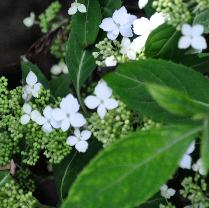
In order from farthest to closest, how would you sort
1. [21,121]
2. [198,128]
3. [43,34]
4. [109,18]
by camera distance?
[43,34]
[109,18]
[21,121]
[198,128]

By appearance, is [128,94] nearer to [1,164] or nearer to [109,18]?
[109,18]

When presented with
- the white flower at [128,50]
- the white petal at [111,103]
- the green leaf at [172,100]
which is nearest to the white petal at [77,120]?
the white petal at [111,103]

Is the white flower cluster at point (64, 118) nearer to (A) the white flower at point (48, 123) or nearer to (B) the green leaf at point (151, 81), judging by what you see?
(A) the white flower at point (48, 123)

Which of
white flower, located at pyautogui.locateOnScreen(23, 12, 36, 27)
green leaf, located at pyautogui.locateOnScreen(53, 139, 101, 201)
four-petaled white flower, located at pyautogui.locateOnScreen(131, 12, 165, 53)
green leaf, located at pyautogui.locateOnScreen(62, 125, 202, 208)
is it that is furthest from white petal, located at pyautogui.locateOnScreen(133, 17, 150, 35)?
white flower, located at pyautogui.locateOnScreen(23, 12, 36, 27)

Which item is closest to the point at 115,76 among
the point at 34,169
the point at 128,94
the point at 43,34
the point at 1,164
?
the point at 128,94

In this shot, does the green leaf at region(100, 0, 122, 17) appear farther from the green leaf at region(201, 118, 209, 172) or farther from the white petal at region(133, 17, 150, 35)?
the green leaf at region(201, 118, 209, 172)

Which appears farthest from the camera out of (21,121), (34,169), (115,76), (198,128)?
(34,169)
